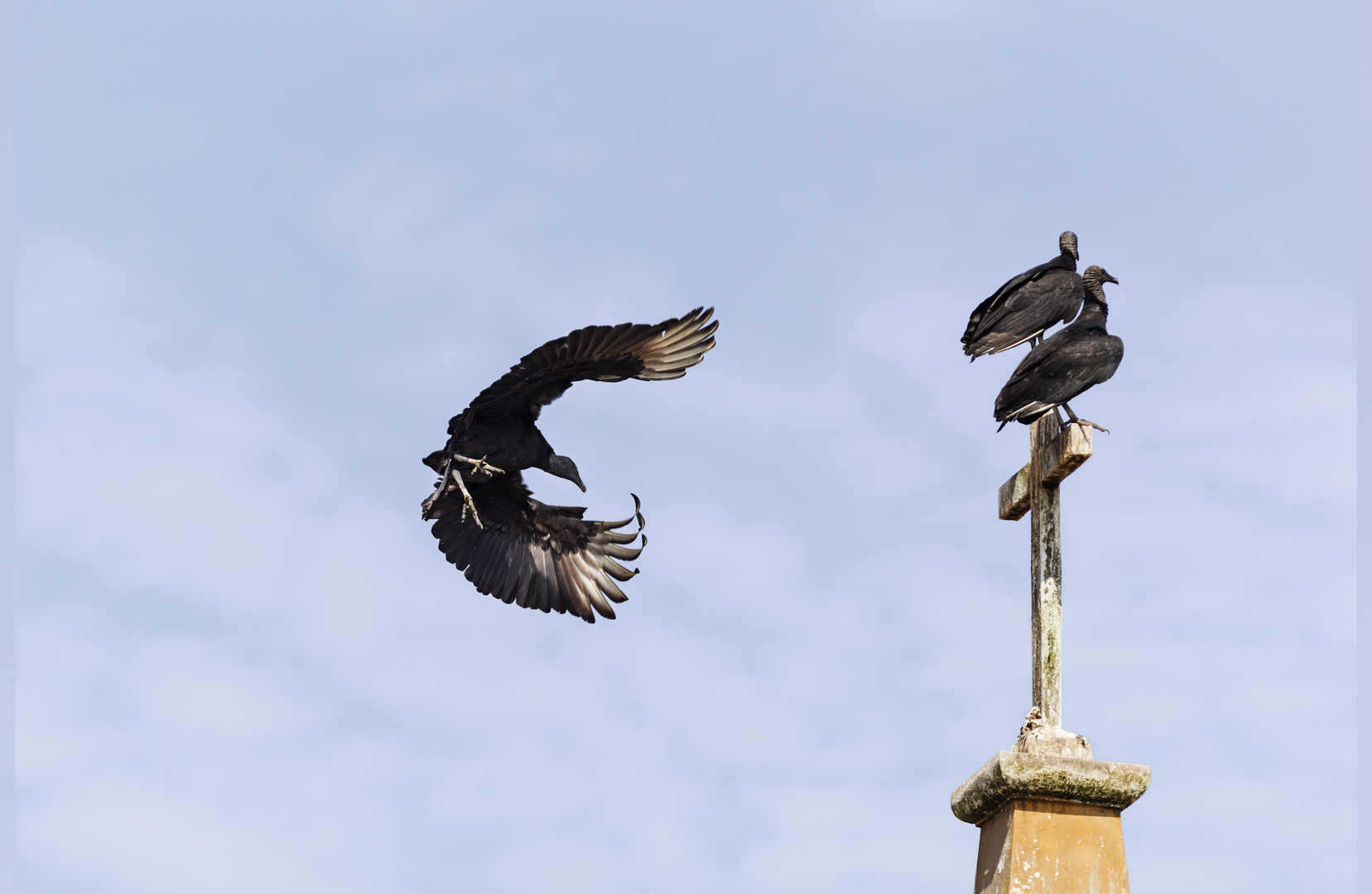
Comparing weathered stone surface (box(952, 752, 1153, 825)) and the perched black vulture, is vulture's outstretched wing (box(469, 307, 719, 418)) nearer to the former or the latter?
the perched black vulture

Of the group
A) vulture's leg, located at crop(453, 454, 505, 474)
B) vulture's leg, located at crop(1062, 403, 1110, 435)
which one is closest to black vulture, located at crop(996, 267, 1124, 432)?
→ vulture's leg, located at crop(1062, 403, 1110, 435)

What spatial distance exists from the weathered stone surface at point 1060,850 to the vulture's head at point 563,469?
4550 millimetres

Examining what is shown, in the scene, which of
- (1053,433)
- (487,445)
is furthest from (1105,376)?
(487,445)

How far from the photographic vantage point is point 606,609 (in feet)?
31.1

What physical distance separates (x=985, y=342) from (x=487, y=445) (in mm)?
3480

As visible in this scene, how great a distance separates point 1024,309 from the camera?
6.39 meters

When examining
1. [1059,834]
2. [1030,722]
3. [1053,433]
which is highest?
[1053,433]

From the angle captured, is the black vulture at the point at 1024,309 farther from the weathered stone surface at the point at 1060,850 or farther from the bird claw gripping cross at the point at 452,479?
the bird claw gripping cross at the point at 452,479

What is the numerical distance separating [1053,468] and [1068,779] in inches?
46.4

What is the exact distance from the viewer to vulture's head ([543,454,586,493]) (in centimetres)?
930

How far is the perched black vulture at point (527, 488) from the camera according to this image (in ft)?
27.1

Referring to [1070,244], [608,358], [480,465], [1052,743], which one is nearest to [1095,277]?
[1070,244]

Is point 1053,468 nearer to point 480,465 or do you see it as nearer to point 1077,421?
point 1077,421

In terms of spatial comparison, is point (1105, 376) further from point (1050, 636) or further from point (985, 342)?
point (1050, 636)
